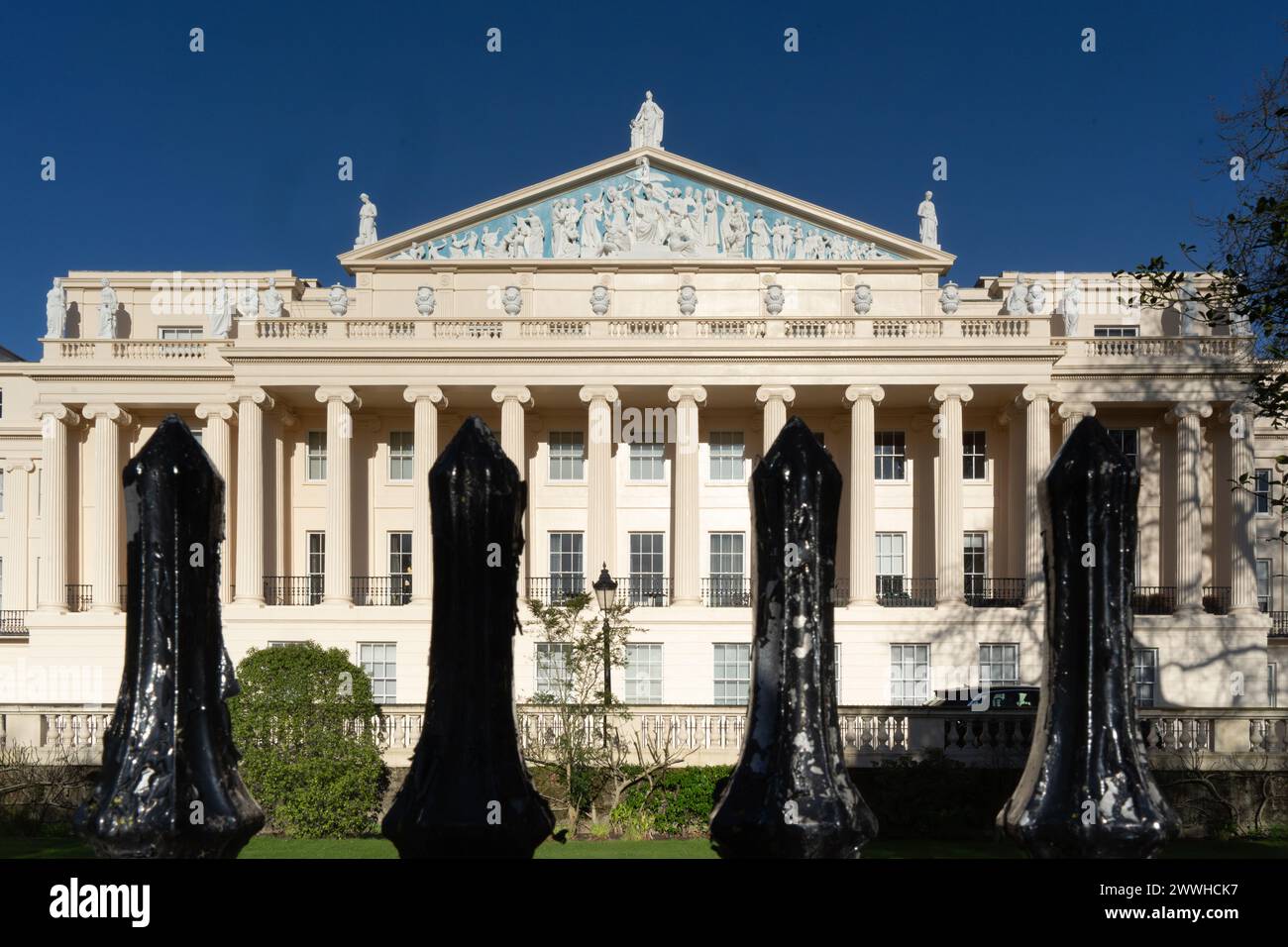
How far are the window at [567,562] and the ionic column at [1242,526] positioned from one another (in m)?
21.4

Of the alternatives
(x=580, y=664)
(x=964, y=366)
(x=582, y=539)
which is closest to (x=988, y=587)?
(x=964, y=366)

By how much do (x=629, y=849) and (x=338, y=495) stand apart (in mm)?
24283

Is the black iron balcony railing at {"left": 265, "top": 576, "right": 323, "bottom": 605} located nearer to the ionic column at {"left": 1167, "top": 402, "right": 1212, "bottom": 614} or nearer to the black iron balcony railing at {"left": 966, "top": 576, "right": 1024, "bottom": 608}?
the black iron balcony railing at {"left": 966, "top": 576, "right": 1024, "bottom": 608}

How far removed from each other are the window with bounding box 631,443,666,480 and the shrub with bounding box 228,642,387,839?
21.3 m

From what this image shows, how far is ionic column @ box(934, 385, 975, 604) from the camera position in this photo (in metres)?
41.5

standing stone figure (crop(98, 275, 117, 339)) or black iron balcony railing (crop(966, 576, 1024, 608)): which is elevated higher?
standing stone figure (crop(98, 275, 117, 339))

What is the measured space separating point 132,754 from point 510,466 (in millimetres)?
2405

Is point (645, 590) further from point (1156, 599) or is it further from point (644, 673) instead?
point (1156, 599)

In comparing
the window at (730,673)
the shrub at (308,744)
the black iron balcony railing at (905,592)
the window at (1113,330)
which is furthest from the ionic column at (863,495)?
the shrub at (308,744)

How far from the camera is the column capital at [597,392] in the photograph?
1672 inches

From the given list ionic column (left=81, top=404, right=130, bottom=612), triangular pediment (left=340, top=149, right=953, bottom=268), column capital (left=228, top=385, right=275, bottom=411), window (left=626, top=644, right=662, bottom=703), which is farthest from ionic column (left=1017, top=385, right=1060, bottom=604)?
ionic column (left=81, top=404, right=130, bottom=612)
